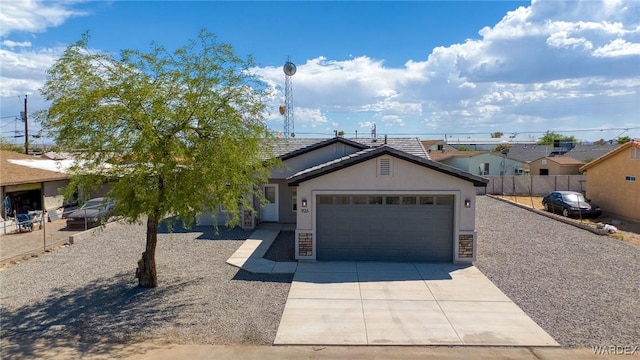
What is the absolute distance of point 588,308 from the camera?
30.8ft

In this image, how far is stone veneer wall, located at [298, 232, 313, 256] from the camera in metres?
13.3

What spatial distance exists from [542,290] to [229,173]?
340 inches

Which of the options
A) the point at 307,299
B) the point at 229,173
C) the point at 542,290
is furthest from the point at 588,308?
the point at 229,173

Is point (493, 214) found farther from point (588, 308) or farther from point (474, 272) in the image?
point (588, 308)

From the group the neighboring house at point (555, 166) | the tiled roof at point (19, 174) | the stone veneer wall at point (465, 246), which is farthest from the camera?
the neighboring house at point (555, 166)

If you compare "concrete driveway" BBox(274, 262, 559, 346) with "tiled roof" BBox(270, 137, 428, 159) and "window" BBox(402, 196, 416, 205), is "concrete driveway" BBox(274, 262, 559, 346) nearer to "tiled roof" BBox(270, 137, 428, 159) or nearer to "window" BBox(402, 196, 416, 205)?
"window" BBox(402, 196, 416, 205)

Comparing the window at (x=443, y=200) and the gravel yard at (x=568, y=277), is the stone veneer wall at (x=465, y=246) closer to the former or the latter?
the gravel yard at (x=568, y=277)

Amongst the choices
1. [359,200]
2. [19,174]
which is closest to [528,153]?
[359,200]

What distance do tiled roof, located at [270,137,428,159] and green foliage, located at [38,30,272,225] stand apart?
25.7 feet

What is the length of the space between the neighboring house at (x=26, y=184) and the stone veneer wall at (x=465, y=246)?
18.1 m

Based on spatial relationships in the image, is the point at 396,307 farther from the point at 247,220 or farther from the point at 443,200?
the point at 247,220

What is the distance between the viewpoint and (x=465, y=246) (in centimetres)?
1298

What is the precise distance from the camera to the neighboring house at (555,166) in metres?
39.4

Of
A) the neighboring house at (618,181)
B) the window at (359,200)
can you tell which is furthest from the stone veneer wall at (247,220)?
the neighboring house at (618,181)
